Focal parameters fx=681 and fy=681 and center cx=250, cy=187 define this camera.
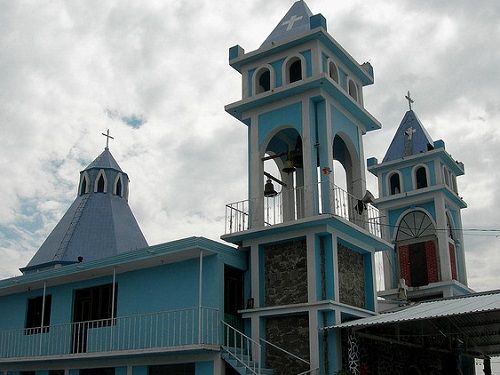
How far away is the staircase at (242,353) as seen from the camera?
1574 cm

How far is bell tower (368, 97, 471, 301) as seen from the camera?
25.6m

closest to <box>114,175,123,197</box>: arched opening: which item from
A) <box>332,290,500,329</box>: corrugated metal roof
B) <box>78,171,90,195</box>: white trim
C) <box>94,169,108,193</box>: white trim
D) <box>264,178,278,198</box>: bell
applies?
<box>94,169,108,193</box>: white trim

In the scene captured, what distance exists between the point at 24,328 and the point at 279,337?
9.67 meters

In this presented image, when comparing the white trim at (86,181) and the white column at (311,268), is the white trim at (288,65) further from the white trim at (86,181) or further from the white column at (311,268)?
the white trim at (86,181)

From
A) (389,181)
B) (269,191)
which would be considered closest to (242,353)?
(269,191)

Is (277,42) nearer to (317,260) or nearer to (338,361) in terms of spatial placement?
(317,260)

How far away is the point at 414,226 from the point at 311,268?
1137 centimetres

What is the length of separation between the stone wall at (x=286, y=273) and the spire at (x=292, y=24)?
19.1 feet

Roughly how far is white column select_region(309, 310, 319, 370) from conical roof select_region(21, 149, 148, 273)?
1425cm

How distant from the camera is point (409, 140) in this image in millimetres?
28188

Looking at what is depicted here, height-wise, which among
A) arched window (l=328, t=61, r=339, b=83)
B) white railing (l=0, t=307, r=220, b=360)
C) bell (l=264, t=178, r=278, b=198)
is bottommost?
white railing (l=0, t=307, r=220, b=360)

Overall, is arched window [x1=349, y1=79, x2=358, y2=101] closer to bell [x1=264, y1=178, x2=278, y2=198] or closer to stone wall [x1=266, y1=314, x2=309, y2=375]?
→ bell [x1=264, y1=178, x2=278, y2=198]

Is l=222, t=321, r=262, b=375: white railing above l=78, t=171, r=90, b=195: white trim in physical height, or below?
below

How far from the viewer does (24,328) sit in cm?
2202
